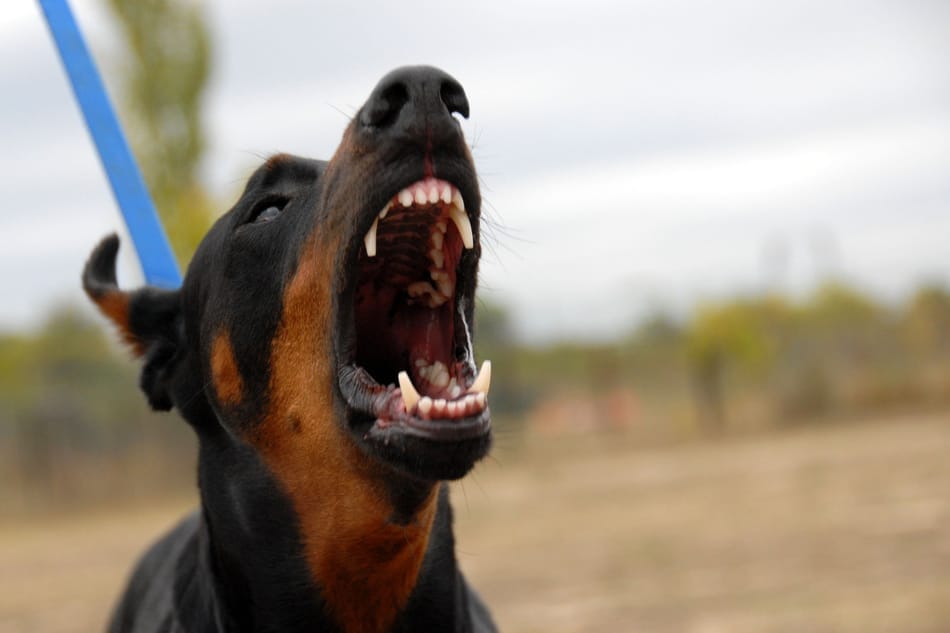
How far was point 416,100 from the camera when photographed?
2.31 m

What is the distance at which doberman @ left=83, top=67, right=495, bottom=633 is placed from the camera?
2.35m

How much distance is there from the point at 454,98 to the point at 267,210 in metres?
0.74

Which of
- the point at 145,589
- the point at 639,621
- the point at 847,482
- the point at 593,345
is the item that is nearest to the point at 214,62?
the point at 593,345

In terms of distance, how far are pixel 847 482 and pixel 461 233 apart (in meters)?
10.9

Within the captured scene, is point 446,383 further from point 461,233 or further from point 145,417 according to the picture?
point 145,417

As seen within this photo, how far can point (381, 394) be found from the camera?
2418mm

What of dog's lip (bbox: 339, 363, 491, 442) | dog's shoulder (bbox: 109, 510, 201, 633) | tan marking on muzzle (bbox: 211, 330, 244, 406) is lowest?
dog's shoulder (bbox: 109, 510, 201, 633)

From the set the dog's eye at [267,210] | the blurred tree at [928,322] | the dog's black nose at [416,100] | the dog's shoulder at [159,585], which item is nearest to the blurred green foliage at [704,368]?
the blurred tree at [928,322]

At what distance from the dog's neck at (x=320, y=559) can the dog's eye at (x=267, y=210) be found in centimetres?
60

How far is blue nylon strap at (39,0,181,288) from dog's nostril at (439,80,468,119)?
1.51 m

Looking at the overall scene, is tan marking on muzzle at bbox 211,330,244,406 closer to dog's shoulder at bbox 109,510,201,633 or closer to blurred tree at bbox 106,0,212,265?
dog's shoulder at bbox 109,510,201,633

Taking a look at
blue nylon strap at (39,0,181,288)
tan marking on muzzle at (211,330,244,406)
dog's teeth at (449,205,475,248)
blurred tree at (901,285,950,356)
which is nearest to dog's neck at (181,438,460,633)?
tan marking on muzzle at (211,330,244,406)

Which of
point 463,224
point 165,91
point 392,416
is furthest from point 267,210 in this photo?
point 165,91

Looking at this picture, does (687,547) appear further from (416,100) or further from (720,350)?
(720,350)
